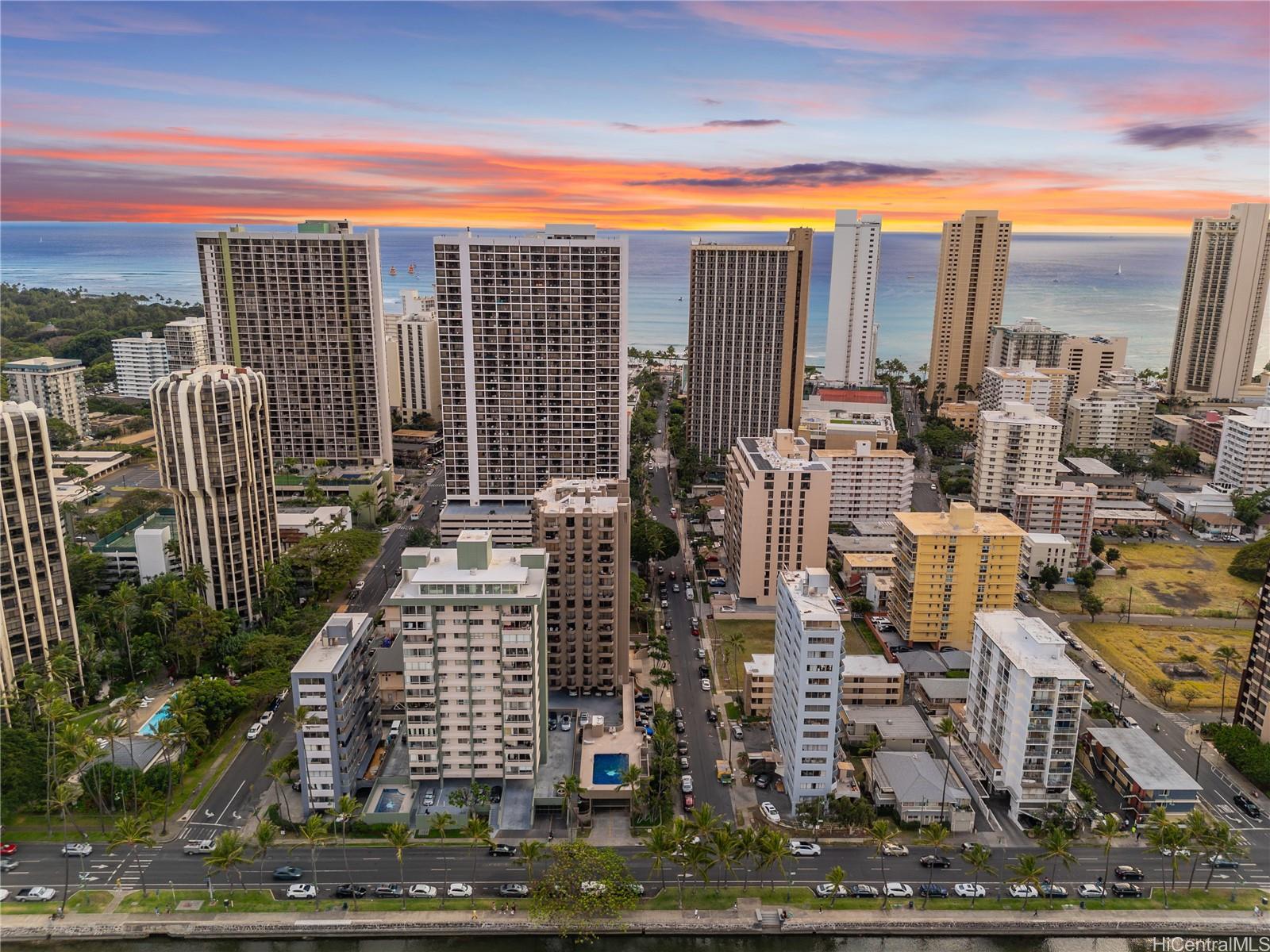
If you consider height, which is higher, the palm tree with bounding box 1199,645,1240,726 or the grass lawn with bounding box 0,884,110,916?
the palm tree with bounding box 1199,645,1240,726

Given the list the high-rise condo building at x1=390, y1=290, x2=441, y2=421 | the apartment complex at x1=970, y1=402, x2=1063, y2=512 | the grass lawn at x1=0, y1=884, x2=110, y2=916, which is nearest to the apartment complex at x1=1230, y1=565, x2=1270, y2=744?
the apartment complex at x1=970, y1=402, x2=1063, y2=512

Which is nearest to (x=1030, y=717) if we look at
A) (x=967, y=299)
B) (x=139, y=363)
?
(x=967, y=299)

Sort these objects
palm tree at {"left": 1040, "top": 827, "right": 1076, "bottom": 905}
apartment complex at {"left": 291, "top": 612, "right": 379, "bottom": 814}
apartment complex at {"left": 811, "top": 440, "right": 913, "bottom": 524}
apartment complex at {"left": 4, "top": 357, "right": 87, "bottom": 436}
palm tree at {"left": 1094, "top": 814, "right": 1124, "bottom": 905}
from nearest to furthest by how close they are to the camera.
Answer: palm tree at {"left": 1040, "top": 827, "right": 1076, "bottom": 905}, palm tree at {"left": 1094, "top": 814, "right": 1124, "bottom": 905}, apartment complex at {"left": 291, "top": 612, "right": 379, "bottom": 814}, apartment complex at {"left": 811, "top": 440, "right": 913, "bottom": 524}, apartment complex at {"left": 4, "top": 357, "right": 87, "bottom": 436}

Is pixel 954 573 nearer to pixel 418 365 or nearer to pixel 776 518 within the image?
pixel 776 518

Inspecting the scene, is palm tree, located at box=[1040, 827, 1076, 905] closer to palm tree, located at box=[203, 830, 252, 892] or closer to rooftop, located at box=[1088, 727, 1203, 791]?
rooftop, located at box=[1088, 727, 1203, 791]

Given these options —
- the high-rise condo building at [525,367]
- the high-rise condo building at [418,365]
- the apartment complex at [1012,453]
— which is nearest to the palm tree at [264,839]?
the high-rise condo building at [525,367]

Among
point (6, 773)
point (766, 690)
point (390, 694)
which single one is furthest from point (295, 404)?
point (766, 690)

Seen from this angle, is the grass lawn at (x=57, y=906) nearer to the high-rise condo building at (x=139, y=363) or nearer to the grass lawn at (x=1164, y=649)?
the grass lawn at (x=1164, y=649)
